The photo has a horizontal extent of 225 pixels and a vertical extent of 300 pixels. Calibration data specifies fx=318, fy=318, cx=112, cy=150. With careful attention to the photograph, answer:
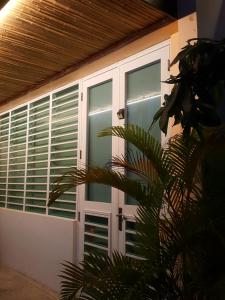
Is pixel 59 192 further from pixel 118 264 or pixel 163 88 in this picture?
pixel 163 88

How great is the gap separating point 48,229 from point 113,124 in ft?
5.76

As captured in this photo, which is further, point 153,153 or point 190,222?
point 153,153

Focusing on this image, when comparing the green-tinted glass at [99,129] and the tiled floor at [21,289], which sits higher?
the green-tinted glass at [99,129]

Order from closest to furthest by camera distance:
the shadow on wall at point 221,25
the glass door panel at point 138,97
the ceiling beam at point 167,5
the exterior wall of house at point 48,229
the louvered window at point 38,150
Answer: the shadow on wall at point 221,25 → the ceiling beam at point 167,5 → the exterior wall of house at point 48,229 → the glass door panel at point 138,97 → the louvered window at point 38,150

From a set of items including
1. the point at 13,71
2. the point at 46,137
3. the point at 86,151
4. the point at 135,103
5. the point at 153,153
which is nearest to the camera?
the point at 153,153

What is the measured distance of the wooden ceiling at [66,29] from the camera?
8.77 ft

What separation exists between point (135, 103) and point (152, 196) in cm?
147

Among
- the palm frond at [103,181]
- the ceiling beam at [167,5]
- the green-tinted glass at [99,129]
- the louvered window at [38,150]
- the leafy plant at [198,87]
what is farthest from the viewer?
the louvered window at [38,150]

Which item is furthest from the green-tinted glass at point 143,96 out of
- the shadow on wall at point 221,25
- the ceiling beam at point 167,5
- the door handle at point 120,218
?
the shadow on wall at point 221,25

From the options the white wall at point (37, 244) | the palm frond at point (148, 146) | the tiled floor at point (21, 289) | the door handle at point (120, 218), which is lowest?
the tiled floor at point (21, 289)

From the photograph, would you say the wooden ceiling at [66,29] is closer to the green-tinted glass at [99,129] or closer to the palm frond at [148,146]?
the green-tinted glass at [99,129]

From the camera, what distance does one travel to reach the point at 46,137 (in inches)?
180

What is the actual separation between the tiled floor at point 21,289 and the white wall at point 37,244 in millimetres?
81

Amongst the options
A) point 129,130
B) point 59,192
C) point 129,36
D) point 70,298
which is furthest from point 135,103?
point 70,298
